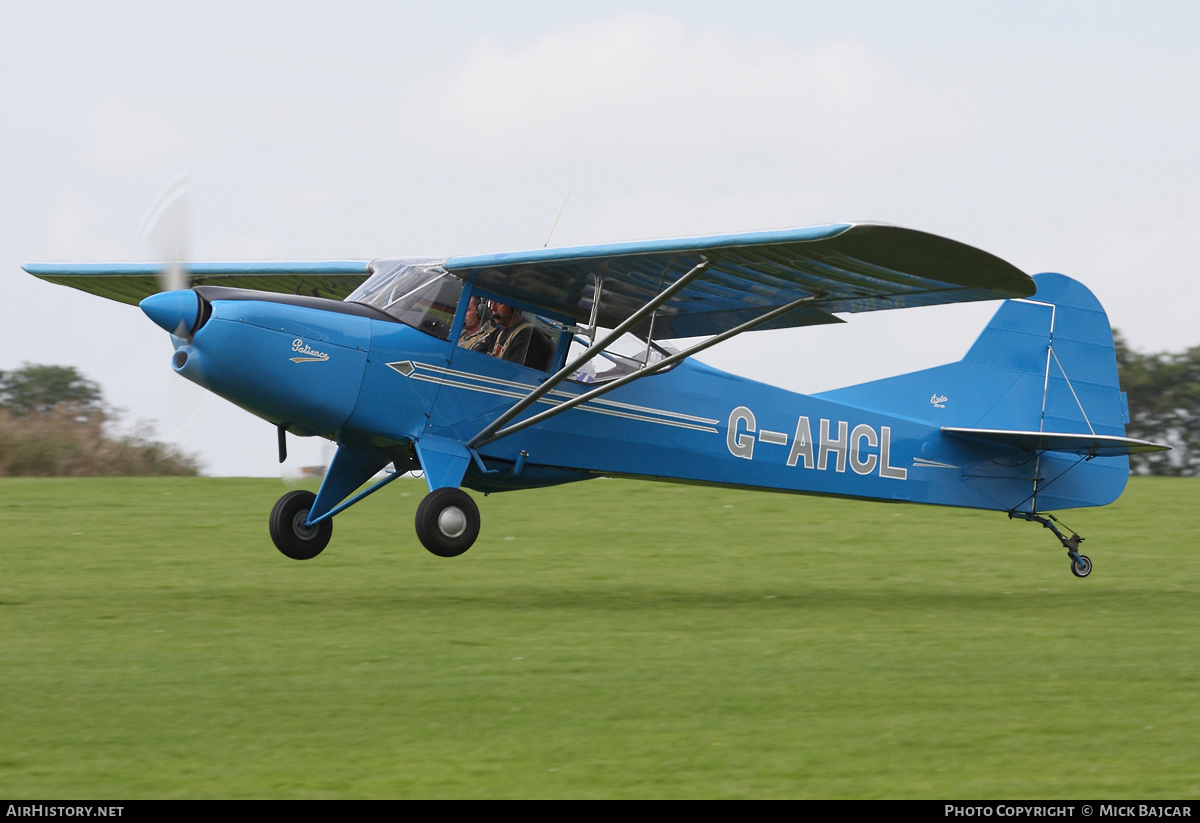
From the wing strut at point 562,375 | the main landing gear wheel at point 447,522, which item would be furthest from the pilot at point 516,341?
the main landing gear wheel at point 447,522

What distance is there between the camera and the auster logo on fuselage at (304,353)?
9891 millimetres

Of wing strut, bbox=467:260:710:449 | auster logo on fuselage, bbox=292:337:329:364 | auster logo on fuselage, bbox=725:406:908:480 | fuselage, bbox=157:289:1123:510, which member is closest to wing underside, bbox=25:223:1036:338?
wing strut, bbox=467:260:710:449

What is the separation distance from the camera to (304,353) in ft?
32.6

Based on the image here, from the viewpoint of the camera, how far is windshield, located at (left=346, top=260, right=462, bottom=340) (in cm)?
1065

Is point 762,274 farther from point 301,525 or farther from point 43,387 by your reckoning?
point 43,387

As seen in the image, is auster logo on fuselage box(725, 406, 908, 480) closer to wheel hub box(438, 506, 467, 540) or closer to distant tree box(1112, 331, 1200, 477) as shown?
wheel hub box(438, 506, 467, 540)

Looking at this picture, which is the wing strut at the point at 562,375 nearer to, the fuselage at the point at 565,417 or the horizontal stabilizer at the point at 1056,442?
the fuselage at the point at 565,417

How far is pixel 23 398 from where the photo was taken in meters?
36.0

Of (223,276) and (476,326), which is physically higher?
(223,276)

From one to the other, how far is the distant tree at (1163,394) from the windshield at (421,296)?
31939mm

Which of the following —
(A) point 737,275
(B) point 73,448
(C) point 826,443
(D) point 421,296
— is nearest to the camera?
(A) point 737,275

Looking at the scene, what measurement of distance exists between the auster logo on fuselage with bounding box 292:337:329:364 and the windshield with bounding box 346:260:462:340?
→ 33.3 inches

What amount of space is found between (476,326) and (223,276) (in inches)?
153

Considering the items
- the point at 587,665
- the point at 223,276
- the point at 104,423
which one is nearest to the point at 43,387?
the point at 104,423
